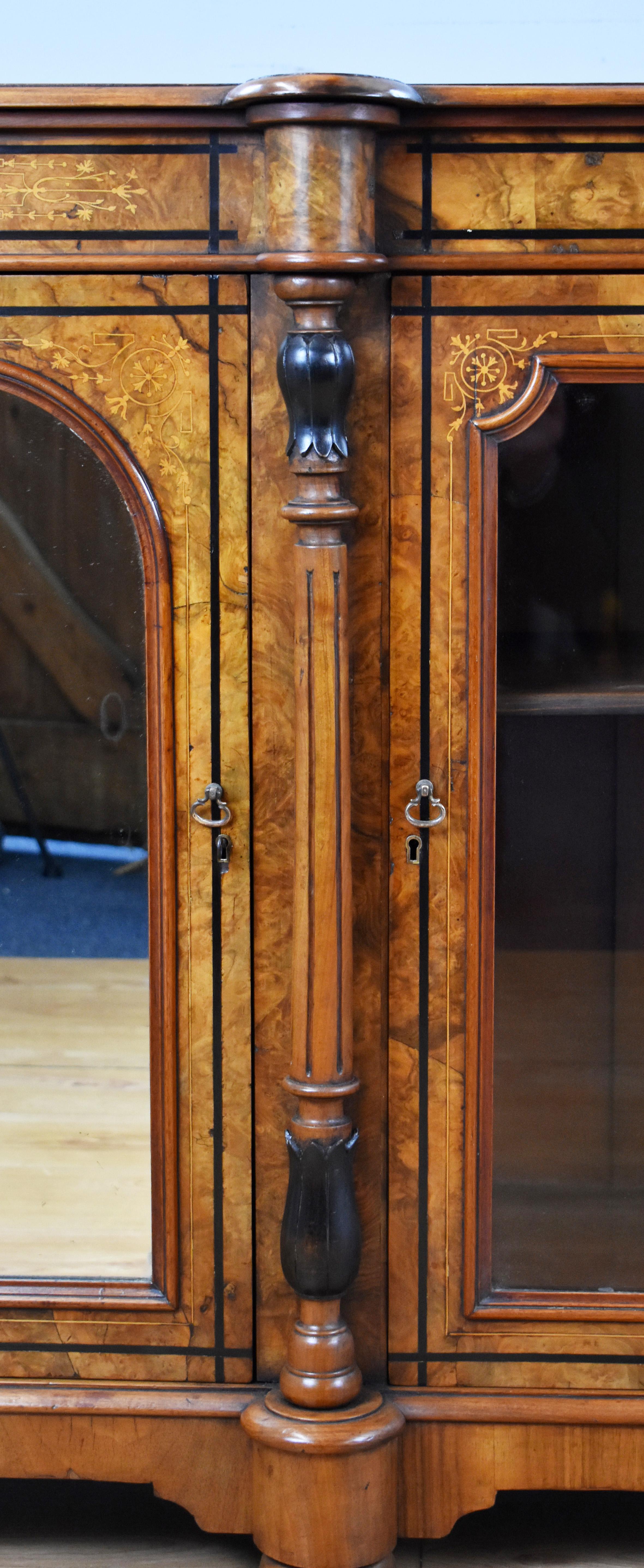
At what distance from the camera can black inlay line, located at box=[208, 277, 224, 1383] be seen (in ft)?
4.11

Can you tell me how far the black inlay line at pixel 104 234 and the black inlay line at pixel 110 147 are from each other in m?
0.06

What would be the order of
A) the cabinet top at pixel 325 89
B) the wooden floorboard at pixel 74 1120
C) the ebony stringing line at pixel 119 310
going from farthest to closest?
the wooden floorboard at pixel 74 1120
the ebony stringing line at pixel 119 310
the cabinet top at pixel 325 89

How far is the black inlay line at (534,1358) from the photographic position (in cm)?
134

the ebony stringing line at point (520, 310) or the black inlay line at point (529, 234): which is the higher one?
the black inlay line at point (529, 234)

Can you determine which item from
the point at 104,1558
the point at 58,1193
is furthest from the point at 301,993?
the point at 104,1558

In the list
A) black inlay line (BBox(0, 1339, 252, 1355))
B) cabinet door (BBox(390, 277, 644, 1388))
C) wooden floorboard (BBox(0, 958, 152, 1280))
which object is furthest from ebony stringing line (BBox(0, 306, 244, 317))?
black inlay line (BBox(0, 1339, 252, 1355))

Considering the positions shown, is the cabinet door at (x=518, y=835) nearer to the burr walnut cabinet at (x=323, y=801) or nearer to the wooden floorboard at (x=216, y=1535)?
the burr walnut cabinet at (x=323, y=801)

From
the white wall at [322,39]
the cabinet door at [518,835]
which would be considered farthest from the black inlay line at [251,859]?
the white wall at [322,39]

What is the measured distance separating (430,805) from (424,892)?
0.25 feet

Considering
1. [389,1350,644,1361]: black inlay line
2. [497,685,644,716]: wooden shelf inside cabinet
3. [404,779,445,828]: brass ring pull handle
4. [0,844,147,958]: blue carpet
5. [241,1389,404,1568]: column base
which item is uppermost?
[497,685,644,716]: wooden shelf inside cabinet

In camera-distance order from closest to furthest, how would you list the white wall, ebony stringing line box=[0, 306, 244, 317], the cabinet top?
1. the cabinet top
2. ebony stringing line box=[0, 306, 244, 317]
3. the white wall

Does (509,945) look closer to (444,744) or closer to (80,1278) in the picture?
(444,744)

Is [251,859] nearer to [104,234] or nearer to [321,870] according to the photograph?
[321,870]

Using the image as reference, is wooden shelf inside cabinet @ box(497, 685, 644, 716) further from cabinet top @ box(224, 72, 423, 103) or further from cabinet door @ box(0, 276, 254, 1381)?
cabinet top @ box(224, 72, 423, 103)
